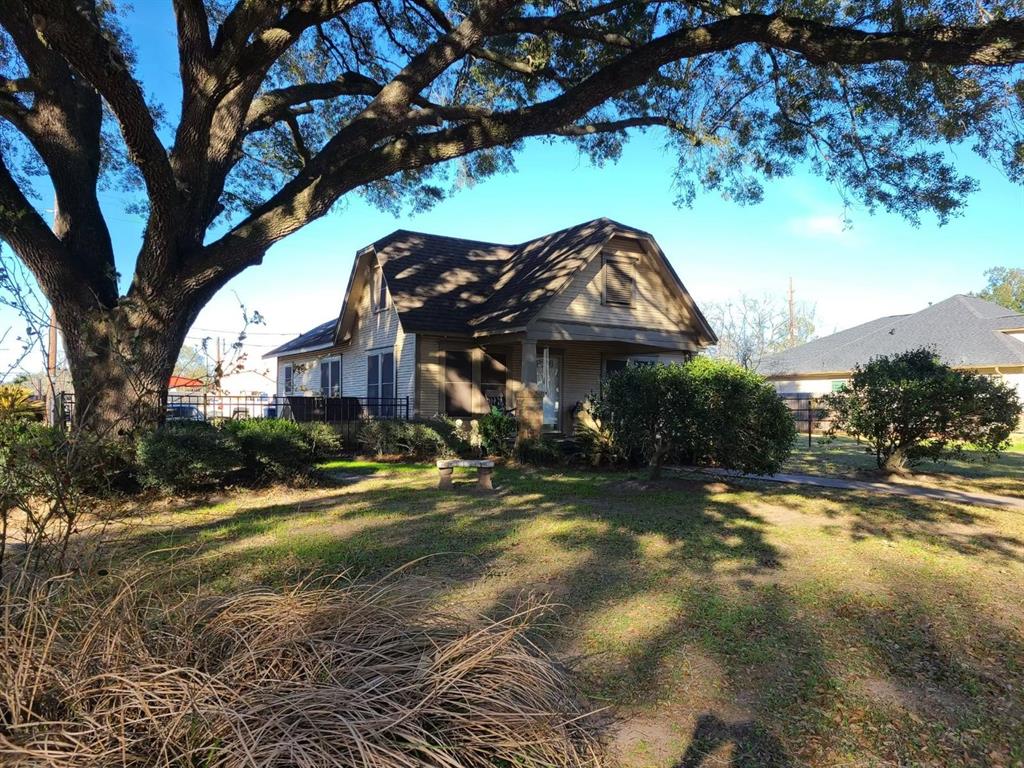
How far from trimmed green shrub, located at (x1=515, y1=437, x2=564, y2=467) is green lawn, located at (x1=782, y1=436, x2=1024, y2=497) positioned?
485cm

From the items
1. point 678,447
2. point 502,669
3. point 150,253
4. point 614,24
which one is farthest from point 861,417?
point 150,253

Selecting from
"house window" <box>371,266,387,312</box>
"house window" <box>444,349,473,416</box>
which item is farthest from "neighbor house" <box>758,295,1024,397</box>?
"house window" <box>371,266,387,312</box>

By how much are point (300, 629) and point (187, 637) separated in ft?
1.31

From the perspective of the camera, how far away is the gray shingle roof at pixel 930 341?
3028 centimetres

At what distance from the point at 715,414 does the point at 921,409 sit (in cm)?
403

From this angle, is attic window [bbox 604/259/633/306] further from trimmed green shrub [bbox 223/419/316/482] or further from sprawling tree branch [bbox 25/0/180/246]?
sprawling tree branch [bbox 25/0/180/246]

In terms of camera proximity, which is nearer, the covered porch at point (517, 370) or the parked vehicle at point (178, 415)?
the parked vehicle at point (178, 415)

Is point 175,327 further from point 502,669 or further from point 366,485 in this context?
point 502,669

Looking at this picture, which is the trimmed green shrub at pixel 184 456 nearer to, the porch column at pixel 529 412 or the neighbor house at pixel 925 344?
the porch column at pixel 529 412

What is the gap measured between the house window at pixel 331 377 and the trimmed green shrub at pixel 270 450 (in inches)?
487

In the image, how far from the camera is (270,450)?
10242mm

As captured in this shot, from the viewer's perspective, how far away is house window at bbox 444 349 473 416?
58.8ft

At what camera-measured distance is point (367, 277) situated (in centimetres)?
2091

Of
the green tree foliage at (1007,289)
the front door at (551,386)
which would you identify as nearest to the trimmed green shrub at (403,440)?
the front door at (551,386)
